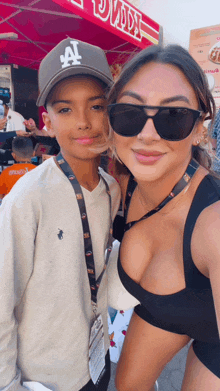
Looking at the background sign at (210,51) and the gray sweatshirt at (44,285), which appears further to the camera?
the background sign at (210,51)

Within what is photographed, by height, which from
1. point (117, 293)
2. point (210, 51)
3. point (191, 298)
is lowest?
point (117, 293)

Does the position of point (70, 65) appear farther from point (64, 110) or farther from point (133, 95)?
point (133, 95)

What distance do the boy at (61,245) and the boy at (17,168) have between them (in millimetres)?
1989

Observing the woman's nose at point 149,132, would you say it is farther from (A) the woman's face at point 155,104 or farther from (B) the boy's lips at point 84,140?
(B) the boy's lips at point 84,140

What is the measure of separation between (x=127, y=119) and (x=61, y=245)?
1.75 feet

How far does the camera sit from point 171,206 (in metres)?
1.08

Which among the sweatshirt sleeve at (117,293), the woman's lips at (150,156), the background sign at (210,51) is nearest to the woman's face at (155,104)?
the woman's lips at (150,156)

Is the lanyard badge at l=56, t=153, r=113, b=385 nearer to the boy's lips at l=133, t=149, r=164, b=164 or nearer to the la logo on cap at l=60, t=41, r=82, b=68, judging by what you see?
the boy's lips at l=133, t=149, r=164, b=164

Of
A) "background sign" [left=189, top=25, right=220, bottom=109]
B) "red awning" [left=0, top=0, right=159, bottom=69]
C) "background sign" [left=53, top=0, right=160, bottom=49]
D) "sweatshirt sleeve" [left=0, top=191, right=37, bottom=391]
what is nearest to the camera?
"sweatshirt sleeve" [left=0, top=191, right=37, bottom=391]

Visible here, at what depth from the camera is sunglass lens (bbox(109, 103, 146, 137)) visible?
952mm

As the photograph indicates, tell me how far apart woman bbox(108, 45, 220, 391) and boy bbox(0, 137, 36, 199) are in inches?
81.8

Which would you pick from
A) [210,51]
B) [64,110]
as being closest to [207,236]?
[64,110]

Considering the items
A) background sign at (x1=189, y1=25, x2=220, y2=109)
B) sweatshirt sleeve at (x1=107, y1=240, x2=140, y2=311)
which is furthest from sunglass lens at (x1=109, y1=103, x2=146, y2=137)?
background sign at (x1=189, y1=25, x2=220, y2=109)

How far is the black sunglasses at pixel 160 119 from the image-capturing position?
3.03 feet
